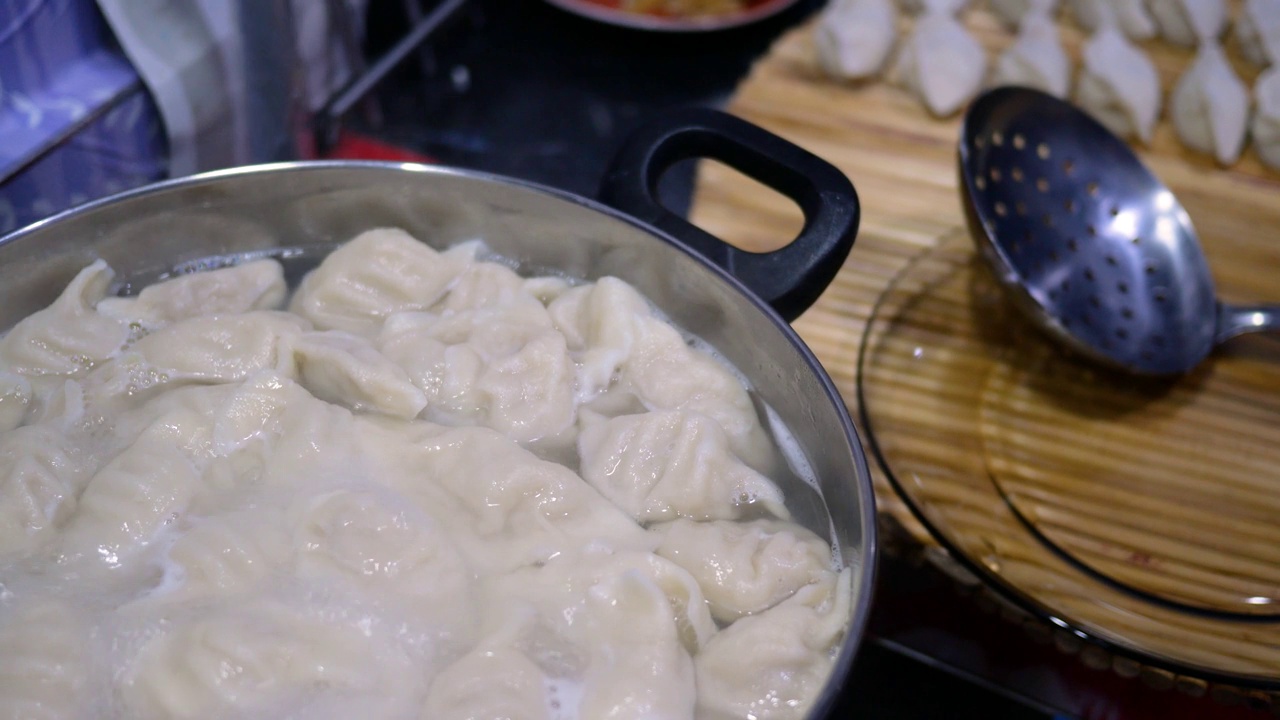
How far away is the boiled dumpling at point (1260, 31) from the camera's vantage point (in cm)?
199

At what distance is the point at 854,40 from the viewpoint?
74.6 inches

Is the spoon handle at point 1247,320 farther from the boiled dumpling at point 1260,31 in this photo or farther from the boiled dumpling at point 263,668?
the boiled dumpling at point 263,668

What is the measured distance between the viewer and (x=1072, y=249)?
4.99ft

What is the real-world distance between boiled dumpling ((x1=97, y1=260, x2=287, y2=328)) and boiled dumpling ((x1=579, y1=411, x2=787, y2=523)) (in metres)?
0.45

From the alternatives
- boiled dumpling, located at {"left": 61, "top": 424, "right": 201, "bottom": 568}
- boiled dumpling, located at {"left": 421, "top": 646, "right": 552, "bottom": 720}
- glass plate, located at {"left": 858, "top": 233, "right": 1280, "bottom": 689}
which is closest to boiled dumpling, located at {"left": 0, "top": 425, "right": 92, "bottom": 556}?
boiled dumpling, located at {"left": 61, "top": 424, "right": 201, "bottom": 568}

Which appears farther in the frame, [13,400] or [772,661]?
[13,400]

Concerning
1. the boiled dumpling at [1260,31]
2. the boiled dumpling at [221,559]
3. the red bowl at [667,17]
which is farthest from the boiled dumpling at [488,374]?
the boiled dumpling at [1260,31]

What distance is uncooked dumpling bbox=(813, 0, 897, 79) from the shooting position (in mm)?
1891

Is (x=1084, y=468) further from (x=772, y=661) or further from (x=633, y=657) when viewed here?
(x=633, y=657)

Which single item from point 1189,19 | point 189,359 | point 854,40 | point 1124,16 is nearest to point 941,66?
point 854,40

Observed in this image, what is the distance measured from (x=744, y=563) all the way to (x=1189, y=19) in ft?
5.78

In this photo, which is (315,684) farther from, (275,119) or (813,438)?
(275,119)

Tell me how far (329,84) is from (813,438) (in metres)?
1.42

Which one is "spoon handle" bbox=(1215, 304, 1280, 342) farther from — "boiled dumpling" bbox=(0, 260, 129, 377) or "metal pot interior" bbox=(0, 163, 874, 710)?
"boiled dumpling" bbox=(0, 260, 129, 377)
